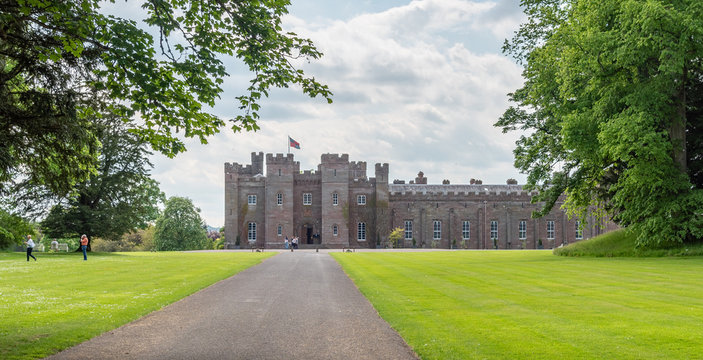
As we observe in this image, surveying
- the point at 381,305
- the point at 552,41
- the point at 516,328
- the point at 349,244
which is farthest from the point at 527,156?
the point at 349,244

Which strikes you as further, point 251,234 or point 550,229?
point 550,229

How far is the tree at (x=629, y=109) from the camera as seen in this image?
2584 centimetres

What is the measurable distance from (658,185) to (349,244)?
148 ft

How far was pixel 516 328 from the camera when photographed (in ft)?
31.3

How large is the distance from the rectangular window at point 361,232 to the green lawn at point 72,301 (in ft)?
157

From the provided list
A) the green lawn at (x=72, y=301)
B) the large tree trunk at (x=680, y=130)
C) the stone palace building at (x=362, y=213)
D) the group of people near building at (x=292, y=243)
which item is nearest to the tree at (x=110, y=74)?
the green lawn at (x=72, y=301)

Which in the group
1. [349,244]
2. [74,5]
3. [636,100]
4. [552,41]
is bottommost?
[349,244]

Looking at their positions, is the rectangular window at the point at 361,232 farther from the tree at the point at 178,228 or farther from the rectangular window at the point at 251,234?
the tree at the point at 178,228

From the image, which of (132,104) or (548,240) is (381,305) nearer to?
(132,104)

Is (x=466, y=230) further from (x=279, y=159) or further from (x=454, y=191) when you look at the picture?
(x=279, y=159)

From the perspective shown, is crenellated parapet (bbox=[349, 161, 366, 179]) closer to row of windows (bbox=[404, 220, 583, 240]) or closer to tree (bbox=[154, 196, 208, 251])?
row of windows (bbox=[404, 220, 583, 240])

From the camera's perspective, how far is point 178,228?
72500mm

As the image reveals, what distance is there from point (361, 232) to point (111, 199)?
105 feet

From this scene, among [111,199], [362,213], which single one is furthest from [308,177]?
[111,199]
